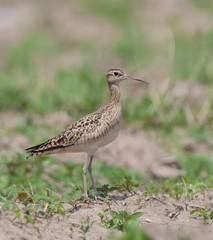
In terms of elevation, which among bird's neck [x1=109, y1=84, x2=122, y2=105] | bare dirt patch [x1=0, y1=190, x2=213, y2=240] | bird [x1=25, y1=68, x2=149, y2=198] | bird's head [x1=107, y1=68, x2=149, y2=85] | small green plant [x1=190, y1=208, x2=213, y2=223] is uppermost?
bird's head [x1=107, y1=68, x2=149, y2=85]

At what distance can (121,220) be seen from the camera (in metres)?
4.79

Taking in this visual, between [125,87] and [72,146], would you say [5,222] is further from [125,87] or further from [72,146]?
[125,87]

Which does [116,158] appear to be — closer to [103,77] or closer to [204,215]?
[103,77]

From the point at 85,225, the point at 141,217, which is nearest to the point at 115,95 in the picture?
the point at 141,217

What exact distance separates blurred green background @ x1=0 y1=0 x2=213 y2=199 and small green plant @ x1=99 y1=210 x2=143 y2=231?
1.29m

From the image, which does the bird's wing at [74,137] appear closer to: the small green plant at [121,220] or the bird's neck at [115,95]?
the bird's neck at [115,95]

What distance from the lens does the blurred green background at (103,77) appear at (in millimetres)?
8164

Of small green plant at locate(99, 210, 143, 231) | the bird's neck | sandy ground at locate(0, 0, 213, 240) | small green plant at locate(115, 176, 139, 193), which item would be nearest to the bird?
the bird's neck

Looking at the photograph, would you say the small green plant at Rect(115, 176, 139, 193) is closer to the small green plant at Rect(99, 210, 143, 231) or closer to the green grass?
the small green plant at Rect(99, 210, 143, 231)

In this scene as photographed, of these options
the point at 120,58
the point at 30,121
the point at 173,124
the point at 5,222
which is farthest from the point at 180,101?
the point at 5,222

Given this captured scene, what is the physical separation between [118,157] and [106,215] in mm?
3656

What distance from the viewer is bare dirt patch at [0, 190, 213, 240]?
4.36 meters

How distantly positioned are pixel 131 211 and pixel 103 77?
5.69 metres

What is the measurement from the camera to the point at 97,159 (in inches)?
333
